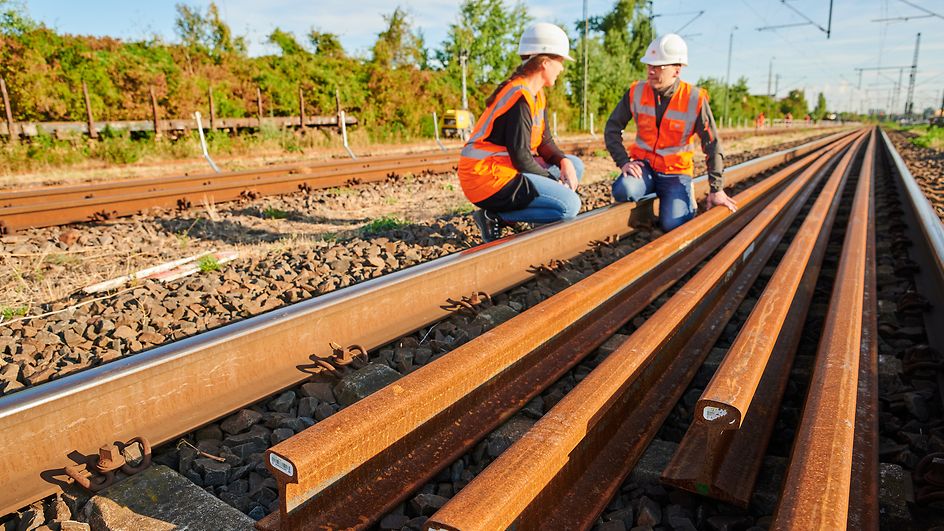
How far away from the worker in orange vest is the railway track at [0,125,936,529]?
7.27 ft

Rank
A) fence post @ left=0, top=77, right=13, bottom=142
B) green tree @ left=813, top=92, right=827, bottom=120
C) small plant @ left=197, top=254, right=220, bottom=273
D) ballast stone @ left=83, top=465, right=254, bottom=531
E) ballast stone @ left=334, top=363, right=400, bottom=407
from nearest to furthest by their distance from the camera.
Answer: ballast stone @ left=83, top=465, right=254, bottom=531 → ballast stone @ left=334, top=363, right=400, bottom=407 → small plant @ left=197, top=254, right=220, bottom=273 → fence post @ left=0, top=77, right=13, bottom=142 → green tree @ left=813, top=92, right=827, bottom=120

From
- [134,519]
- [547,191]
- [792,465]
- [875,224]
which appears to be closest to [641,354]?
[792,465]

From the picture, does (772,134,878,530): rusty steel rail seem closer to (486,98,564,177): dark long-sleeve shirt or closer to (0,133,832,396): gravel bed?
(0,133,832,396): gravel bed

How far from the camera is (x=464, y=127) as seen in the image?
25672 millimetres

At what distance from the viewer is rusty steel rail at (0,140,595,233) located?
20.2 ft

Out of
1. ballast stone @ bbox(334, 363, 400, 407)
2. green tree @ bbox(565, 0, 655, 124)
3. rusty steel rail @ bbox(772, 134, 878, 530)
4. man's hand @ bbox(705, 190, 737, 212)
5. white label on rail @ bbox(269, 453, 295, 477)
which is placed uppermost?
green tree @ bbox(565, 0, 655, 124)

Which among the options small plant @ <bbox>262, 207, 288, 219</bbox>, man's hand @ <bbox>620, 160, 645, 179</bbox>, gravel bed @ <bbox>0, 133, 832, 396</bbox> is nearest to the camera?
gravel bed @ <bbox>0, 133, 832, 396</bbox>

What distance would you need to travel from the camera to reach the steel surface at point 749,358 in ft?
5.04

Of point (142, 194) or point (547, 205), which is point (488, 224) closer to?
point (547, 205)

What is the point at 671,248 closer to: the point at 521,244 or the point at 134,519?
the point at 521,244

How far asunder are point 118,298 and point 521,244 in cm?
244

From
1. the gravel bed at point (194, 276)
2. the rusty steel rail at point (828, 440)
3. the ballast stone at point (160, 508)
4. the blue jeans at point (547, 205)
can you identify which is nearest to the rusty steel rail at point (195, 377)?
the ballast stone at point (160, 508)

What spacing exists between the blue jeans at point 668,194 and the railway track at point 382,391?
2.09 meters

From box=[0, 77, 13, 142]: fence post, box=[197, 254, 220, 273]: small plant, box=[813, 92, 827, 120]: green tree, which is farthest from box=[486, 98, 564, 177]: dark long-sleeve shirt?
box=[813, 92, 827, 120]: green tree
